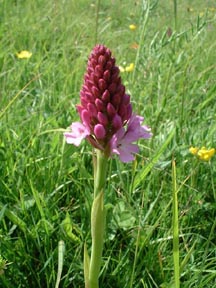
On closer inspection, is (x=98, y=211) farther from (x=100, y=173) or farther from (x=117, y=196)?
(x=117, y=196)

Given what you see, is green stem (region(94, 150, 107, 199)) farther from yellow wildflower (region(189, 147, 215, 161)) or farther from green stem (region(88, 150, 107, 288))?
yellow wildflower (region(189, 147, 215, 161))

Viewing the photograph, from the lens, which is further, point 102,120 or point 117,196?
point 117,196

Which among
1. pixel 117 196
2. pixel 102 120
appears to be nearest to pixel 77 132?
pixel 102 120

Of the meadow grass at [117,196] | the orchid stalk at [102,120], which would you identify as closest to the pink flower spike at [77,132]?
the orchid stalk at [102,120]

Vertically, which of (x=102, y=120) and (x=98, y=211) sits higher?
(x=102, y=120)

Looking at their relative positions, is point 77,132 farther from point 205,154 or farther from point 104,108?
point 205,154

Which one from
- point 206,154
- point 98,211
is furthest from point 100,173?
point 206,154

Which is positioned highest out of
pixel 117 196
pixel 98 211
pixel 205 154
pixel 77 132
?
pixel 77 132

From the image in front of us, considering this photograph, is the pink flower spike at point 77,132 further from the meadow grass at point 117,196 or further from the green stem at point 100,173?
the meadow grass at point 117,196
